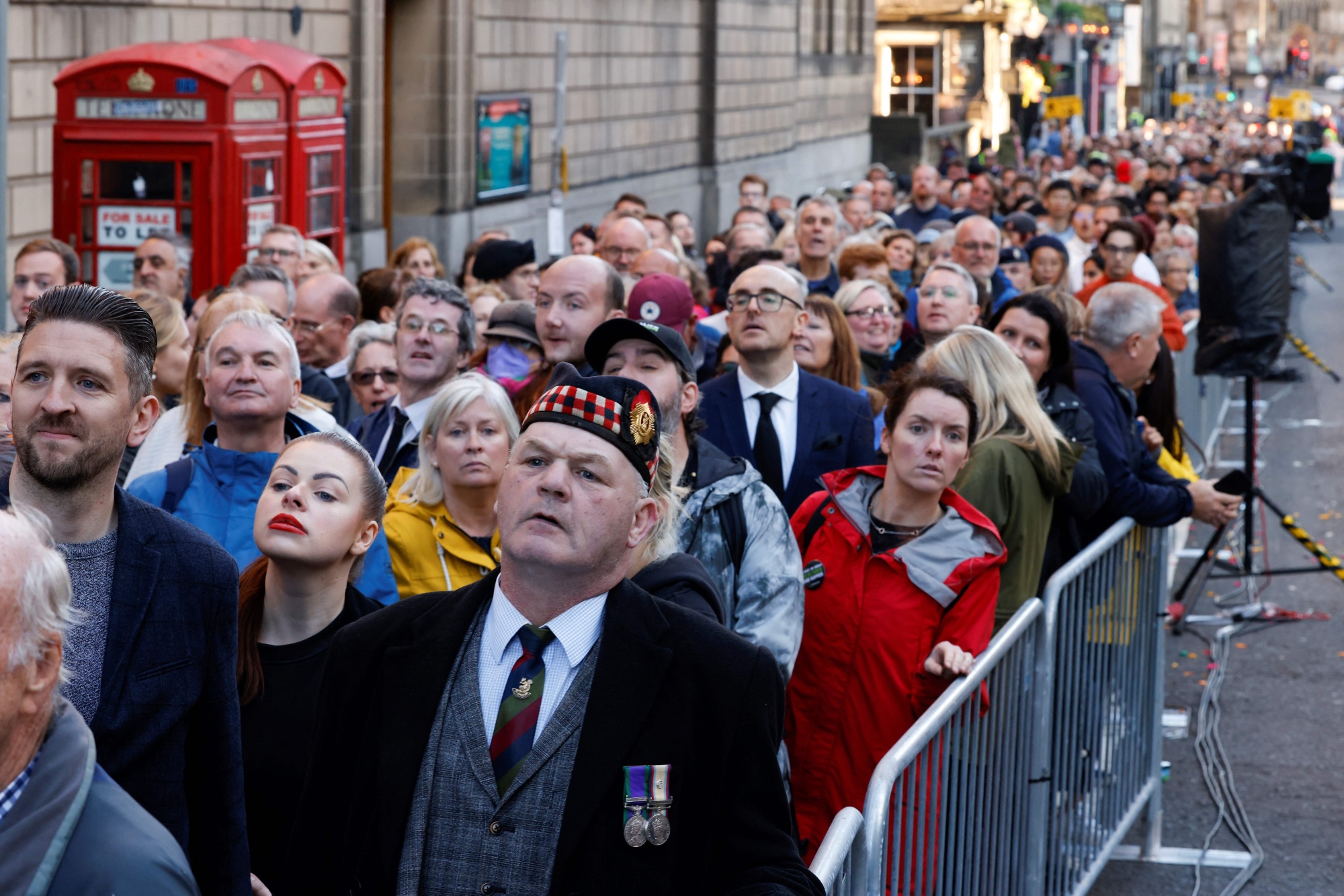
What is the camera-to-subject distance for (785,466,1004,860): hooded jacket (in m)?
4.96

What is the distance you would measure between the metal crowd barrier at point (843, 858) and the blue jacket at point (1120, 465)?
320cm

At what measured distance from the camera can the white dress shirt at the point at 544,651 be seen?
296cm

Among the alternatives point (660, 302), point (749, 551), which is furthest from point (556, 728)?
point (660, 302)

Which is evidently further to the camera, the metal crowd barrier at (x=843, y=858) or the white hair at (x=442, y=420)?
the white hair at (x=442, y=420)

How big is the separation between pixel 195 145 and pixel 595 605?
856 cm

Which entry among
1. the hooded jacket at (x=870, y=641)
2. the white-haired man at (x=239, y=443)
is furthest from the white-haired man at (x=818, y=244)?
the white-haired man at (x=239, y=443)

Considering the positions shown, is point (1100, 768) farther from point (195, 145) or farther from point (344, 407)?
point (195, 145)

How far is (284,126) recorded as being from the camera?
39.0 ft

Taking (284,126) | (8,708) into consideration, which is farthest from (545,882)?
(284,126)

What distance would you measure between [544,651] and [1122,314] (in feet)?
17.3

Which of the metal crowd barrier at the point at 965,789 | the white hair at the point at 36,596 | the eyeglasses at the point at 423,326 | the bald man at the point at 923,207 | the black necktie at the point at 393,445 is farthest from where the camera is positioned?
the bald man at the point at 923,207

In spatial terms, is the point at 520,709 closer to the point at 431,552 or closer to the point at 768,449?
the point at 431,552

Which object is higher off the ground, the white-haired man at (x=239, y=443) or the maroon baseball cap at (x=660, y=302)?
the maroon baseball cap at (x=660, y=302)

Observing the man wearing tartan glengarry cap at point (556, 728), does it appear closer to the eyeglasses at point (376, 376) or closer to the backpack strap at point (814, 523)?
the backpack strap at point (814, 523)
